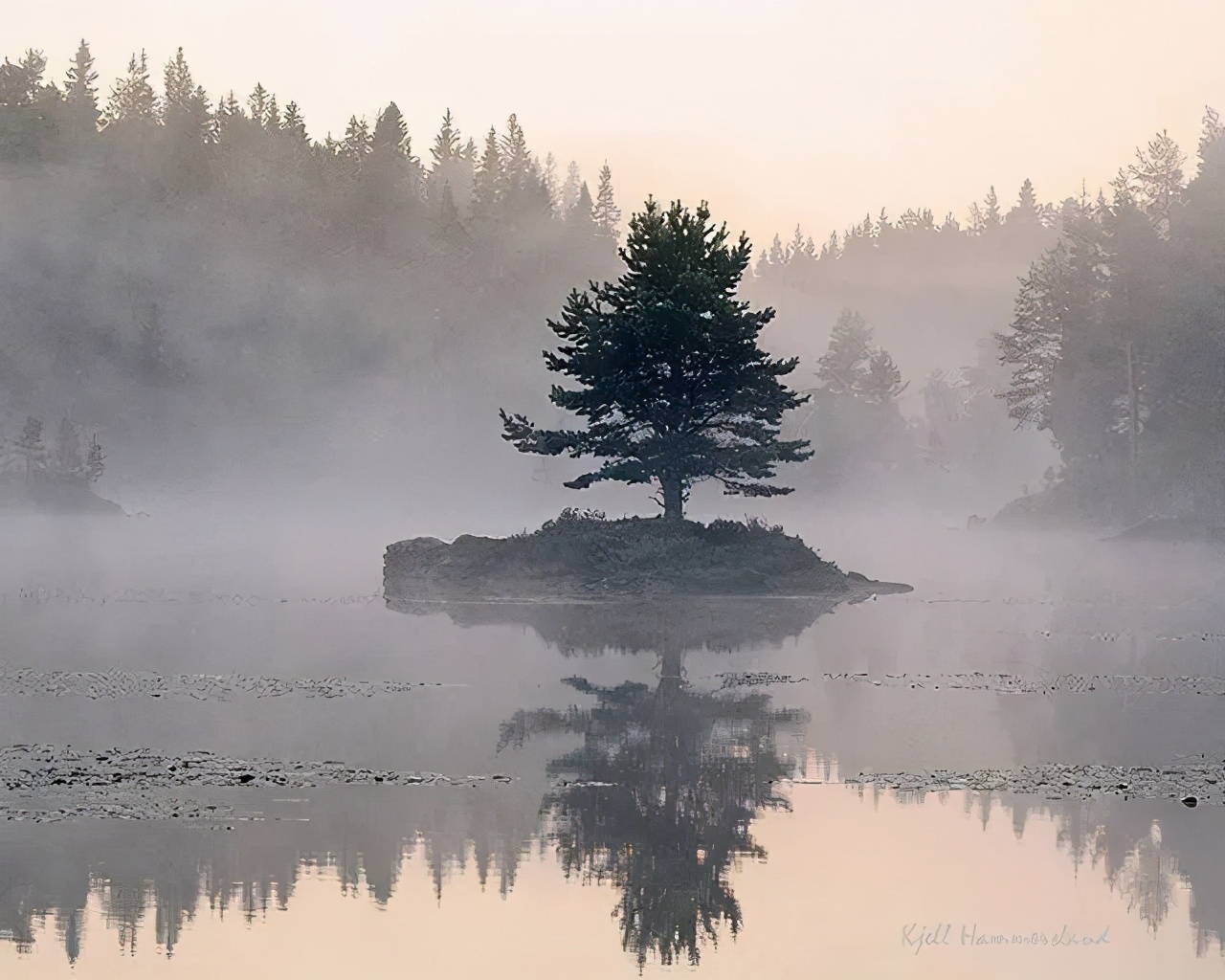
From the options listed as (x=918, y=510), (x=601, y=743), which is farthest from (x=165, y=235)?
(x=601, y=743)

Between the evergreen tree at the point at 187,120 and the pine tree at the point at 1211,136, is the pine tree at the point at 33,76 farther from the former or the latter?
the pine tree at the point at 1211,136

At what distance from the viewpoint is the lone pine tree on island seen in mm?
44406

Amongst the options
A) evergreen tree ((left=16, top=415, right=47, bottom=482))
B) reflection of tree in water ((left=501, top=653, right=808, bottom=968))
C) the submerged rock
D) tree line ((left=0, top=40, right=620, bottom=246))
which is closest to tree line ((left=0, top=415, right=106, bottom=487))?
evergreen tree ((left=16, top=415, right=47, bottom=482))

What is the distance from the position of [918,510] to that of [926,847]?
405 feet

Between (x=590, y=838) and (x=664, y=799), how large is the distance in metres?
1.70

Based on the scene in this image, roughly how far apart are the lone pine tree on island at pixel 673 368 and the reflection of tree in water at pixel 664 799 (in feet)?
76.6

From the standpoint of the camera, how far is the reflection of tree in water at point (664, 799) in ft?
35.7

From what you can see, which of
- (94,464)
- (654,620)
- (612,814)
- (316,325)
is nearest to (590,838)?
(612,814)

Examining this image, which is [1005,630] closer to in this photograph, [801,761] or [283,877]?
[801,761]

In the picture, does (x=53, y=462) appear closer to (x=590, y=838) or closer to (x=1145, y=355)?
(x=1145, y=355)

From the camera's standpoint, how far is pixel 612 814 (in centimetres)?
1374

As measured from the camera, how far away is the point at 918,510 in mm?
134125

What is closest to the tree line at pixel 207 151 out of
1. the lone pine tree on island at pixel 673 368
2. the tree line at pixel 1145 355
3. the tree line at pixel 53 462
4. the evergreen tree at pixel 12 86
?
the evergreen tree at pixel 12 86

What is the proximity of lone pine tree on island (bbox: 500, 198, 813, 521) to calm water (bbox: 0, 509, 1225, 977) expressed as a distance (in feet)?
46.0
